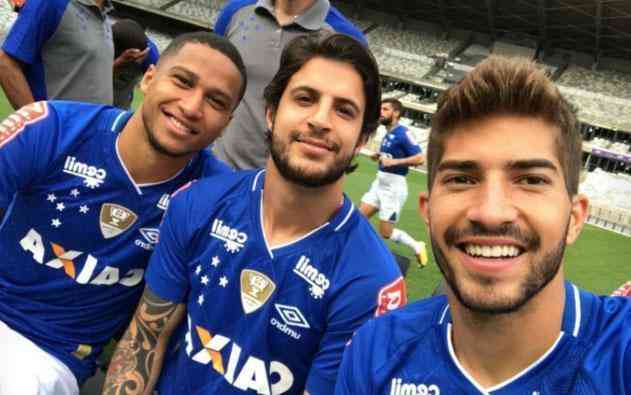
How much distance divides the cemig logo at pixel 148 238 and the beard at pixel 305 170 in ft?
2.44

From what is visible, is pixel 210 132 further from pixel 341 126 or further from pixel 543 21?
pixel 543 21

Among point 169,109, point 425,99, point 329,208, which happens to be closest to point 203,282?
point 329,208

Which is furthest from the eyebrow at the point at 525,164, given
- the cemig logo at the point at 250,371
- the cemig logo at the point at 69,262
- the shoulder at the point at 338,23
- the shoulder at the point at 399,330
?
the cemig logo at the point at 69,262

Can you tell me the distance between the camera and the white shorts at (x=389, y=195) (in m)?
7.52

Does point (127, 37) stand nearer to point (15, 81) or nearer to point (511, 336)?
point (15, 81)

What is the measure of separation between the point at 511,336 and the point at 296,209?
0.95 m

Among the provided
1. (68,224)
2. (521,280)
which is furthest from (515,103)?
(68,224)

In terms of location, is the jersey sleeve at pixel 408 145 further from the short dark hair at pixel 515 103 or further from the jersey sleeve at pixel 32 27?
the short dark hair at pixel 515 103

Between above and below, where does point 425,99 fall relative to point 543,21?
below

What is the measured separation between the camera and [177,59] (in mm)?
2418

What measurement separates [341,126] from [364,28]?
1550 inches

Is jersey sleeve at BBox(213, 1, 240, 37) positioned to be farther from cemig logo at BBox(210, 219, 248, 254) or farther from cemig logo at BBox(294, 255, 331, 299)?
cemig logo at BBox(294, 255, 331, 299)

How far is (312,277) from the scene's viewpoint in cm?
199

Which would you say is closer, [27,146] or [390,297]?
[390,297]
